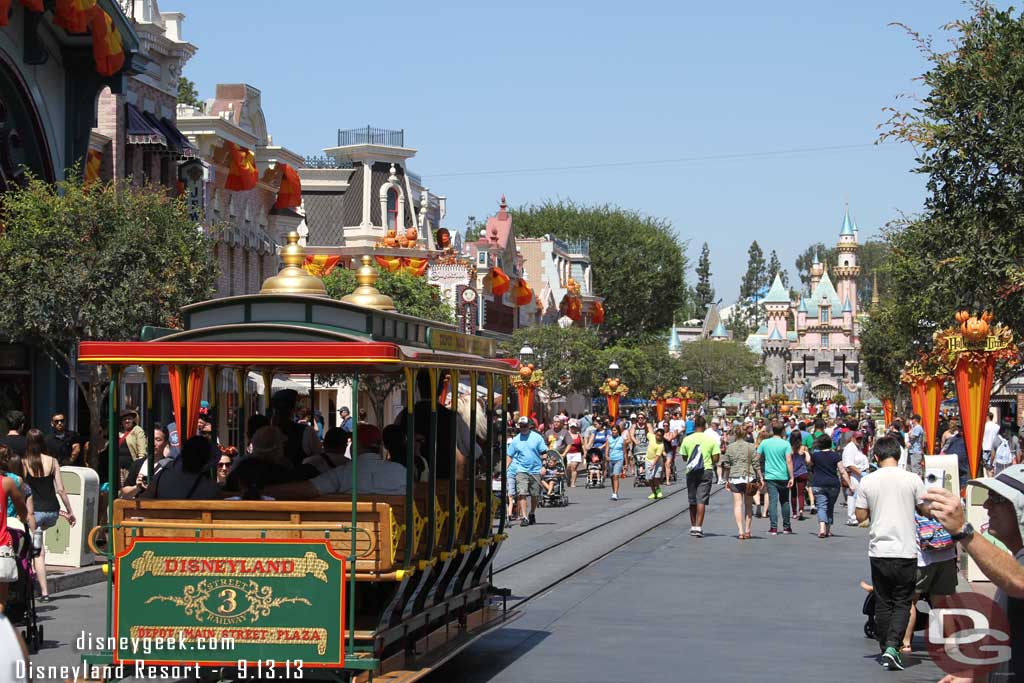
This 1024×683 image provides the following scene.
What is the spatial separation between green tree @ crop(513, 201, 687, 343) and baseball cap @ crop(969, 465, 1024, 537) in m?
87.2

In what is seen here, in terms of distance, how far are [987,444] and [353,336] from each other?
1987cm

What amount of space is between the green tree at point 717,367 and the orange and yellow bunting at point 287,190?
97.8 metres

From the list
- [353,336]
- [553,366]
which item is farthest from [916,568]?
[553,366]

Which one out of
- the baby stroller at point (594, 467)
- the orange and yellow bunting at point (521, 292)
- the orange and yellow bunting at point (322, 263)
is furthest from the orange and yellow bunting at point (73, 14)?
the orange and yellow bunting at point (521, 292)

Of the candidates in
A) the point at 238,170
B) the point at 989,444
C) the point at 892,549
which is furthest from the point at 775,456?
the point at 238,170

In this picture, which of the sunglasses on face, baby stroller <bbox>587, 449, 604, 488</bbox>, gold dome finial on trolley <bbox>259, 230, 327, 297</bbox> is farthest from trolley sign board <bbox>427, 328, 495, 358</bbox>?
baby stroller <bbox>587, 449, 604, 488</bbox>

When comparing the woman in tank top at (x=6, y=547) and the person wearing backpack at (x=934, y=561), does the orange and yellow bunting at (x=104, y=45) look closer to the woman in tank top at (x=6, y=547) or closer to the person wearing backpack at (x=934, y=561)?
the woman in tank top at (x=6, y=547)

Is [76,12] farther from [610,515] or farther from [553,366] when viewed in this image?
[553,366]

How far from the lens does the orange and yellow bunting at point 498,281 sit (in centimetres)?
7028

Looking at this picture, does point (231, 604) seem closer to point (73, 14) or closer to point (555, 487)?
point (73, 14)

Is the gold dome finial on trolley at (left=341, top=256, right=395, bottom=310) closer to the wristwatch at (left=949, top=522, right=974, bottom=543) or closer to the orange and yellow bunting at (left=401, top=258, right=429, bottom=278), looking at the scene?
the wristwatch at (left=949, top=522, right=974, bottom=543)

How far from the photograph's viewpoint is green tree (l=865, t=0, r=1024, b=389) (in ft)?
66.0

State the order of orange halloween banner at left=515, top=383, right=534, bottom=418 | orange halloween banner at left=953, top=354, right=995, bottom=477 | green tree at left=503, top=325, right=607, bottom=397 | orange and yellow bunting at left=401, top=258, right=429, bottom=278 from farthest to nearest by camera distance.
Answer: green tree at left=503, top=325, right=607, bottom=397
orange and yellow bunting at left=401, top=258, right=429, bottom=278
orange halloween banner at left=515, top=383, right=534, bottom=418
orange halloween banner at left=953, top=354, right=995, bottom=477

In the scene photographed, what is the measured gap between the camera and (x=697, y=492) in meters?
22.6
